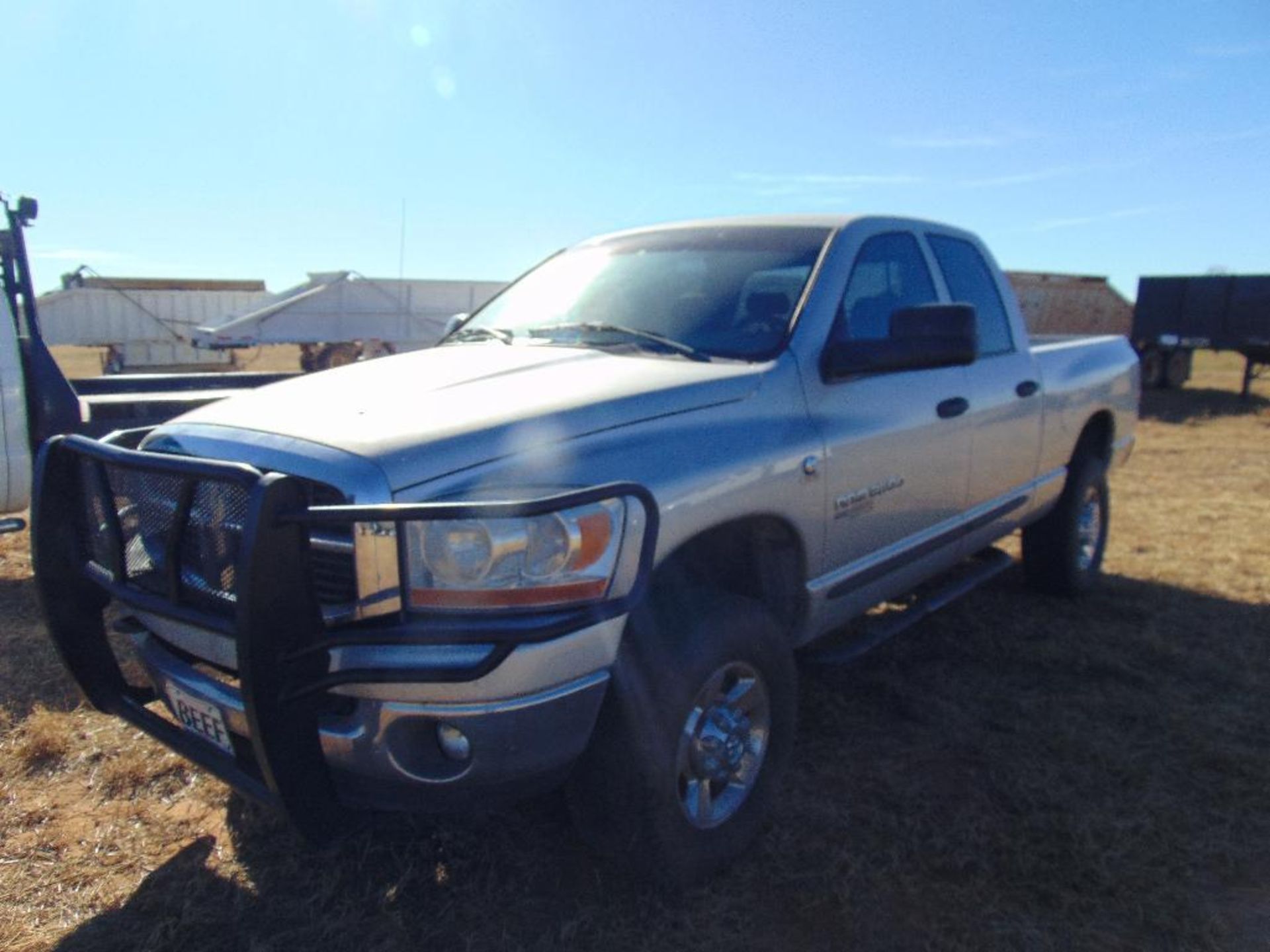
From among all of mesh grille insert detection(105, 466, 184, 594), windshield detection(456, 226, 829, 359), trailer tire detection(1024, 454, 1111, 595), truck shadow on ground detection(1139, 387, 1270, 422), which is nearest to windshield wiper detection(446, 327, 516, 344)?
A: windshield detection(456, 226, 829, 359)

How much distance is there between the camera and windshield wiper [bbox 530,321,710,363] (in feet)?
10.1

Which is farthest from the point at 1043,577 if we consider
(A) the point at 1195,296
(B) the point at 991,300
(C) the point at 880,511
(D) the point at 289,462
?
(A) the point at 1195,296

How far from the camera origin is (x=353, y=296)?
20672mm

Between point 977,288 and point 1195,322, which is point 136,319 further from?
point 1195,322

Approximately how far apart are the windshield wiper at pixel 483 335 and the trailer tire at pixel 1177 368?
61.3ft

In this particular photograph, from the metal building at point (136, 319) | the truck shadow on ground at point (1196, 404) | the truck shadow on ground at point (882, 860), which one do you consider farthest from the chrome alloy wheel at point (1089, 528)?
the metal building at point (136, 319)

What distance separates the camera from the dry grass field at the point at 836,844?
2.48 metres

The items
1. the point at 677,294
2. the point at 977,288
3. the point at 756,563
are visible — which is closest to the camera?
the point at 756,563

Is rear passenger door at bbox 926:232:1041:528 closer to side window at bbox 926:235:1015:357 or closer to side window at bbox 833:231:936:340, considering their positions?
side window at bbox 926:235:1015:357

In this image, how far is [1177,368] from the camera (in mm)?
18891

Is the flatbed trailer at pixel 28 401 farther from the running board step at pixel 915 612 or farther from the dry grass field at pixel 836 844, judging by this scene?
the running board step at pixel 915 612

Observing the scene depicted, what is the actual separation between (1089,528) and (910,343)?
10.0 ft

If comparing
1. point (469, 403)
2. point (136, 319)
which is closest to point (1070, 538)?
point (469, 403)

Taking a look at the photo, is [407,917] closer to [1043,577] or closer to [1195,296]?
[1043,577]
